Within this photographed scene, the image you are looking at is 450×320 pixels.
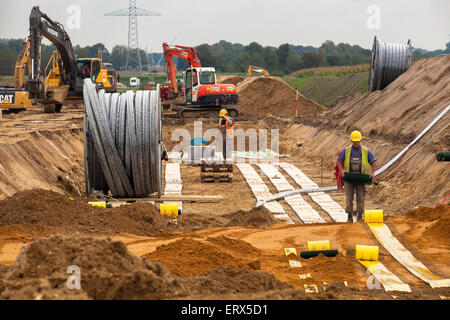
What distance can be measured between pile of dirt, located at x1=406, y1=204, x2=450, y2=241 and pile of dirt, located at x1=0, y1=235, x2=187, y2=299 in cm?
536

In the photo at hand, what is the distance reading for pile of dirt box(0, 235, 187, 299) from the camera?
380cm

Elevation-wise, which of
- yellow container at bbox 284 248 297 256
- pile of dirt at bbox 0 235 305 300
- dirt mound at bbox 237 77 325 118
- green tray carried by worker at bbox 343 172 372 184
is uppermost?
dirt mound at bbox 237 77 325 118

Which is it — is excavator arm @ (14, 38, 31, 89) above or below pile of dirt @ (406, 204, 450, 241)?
above

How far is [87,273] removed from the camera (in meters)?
4.05

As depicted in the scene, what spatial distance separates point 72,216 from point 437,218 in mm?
5825

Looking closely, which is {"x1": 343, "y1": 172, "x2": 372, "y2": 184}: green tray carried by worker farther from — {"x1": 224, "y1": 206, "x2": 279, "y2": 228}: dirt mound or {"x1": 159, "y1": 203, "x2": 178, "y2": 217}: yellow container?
{"x1": 159, "y1": 203, "x2": 178, "y2": 217}: yellow container

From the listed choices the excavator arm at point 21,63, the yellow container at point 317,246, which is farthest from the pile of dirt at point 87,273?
the excavator arm at point 21,63

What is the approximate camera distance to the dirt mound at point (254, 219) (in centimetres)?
1027

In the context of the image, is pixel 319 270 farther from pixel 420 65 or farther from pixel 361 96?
pixel 361 96

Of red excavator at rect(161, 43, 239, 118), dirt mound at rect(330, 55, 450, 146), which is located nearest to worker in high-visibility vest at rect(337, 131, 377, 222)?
dirt mound at rect(330, 55, 450, 146)

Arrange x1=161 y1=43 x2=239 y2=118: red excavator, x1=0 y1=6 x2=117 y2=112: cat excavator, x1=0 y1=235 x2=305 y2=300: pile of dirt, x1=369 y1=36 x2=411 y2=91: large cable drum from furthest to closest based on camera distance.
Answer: x1=161 y1=43 x2=239 y2=118: red excavator → x1=0 y1=6 x2=117 y2=112: cat excavator → x1=369 y1=36 x2=411 y2=91: large cable drum → x1=0 y1=235 x2=305 y2=300: pile of dirt

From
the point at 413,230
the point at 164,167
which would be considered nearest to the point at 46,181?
the point at 164,167

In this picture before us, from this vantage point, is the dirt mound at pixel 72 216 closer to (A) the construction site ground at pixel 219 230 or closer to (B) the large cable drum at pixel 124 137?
(A) the construction site ground at pixel 219 230

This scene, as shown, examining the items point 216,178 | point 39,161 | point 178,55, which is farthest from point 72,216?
point 178,55
